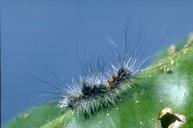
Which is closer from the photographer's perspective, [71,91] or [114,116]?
[114,116]

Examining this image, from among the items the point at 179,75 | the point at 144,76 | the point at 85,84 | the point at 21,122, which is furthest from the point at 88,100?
the point at 21,122

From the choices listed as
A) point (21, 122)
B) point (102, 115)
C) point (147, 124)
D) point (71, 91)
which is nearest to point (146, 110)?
point (147, 124)

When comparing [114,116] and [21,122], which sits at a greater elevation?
[21,122]

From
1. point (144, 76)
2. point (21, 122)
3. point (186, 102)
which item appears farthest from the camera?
point (21, 122)

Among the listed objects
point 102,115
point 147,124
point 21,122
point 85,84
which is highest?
point 21,122

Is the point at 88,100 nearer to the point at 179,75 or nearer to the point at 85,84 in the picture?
the point at 85,84

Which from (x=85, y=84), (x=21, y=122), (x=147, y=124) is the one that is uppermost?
(x=21, y=122)

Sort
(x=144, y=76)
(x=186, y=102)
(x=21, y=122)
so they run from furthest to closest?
(x=21, y=122) → (x=144, y=76) → (x=186, y=102)

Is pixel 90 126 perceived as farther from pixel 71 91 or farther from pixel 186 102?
pixel 186 102

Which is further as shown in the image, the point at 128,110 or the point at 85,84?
the point at 85,84

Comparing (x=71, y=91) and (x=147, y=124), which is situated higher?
(x=71, y=91)
